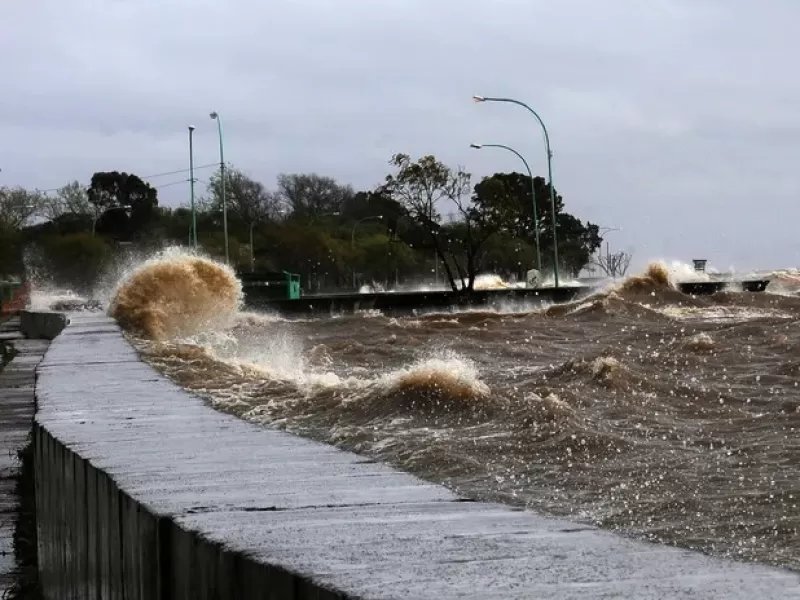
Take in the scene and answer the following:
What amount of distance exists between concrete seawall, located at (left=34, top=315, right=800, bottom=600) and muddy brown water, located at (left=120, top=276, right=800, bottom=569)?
223 centimetres

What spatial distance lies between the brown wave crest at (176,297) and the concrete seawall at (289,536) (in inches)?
776

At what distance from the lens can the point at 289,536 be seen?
104 inches

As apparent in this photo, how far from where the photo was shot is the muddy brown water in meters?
6.62

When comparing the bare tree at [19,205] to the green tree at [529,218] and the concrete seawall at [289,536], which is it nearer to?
the green tree at [529,218]

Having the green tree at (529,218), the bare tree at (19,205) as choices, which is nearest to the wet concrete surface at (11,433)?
the green tree at (529,218)

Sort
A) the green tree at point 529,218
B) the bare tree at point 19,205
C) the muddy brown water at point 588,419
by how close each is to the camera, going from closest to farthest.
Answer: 1. the muddy brown water at point 588,419
2. the green tree at point 529,218
3. the bare tree at point 19,205

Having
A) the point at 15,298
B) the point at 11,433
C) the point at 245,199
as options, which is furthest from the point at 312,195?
the point at 11,433

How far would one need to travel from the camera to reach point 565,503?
6688 mm

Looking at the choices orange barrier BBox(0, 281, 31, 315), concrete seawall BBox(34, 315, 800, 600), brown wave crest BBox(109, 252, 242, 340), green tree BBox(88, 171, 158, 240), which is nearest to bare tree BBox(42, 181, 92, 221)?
green tree BBox(88, 171, 158, 240)

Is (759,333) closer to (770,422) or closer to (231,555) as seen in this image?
(770,422)

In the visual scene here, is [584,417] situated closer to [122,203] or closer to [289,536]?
[289,536]

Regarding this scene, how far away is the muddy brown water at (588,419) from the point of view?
6621 millimetres

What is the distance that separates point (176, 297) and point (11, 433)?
19357mm

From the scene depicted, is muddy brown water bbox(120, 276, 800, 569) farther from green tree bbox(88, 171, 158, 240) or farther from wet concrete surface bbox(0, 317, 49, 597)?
green tree bbox(88, 171, 158, 240)
